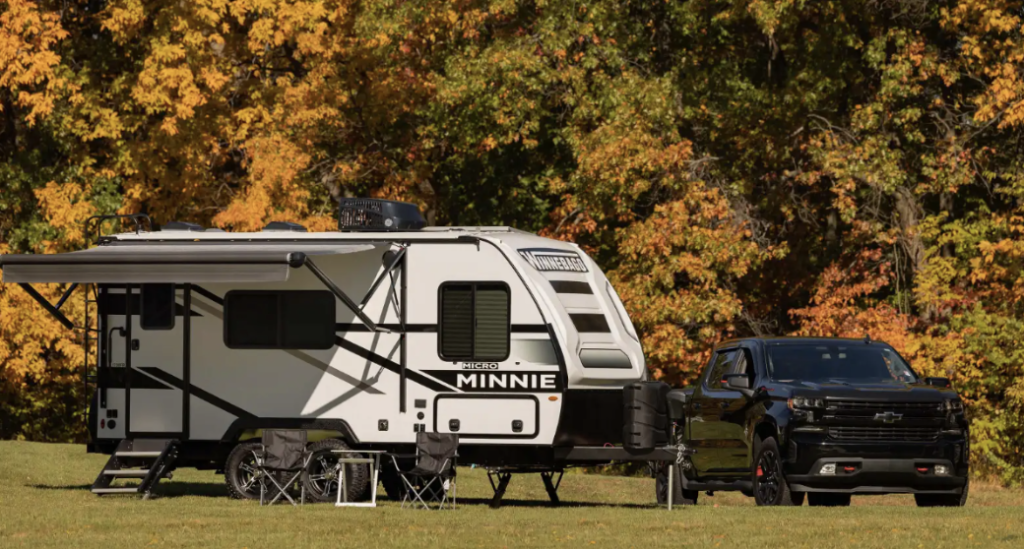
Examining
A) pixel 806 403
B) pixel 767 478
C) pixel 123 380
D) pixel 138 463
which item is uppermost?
pixel 123 380

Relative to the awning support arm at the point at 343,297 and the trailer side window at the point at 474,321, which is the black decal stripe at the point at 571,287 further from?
the awning support arm at the point at 343,297

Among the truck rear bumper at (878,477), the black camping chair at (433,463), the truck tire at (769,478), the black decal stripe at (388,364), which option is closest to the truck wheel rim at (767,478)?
the truck tire at (769,478)

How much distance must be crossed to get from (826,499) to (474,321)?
4.53 m

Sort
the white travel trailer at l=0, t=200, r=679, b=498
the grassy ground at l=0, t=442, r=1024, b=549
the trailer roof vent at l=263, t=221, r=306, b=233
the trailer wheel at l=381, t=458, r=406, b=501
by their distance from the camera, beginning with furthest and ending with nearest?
the trailer roof vent at l=263, t=221, r=306, b=233 → the trailer wheel at l=381, t=458, r=406, b=501 → the white travel trailer at l=0, t=200, r=679, b=498 → the grassy ground at l=0, t=442, r=1024, b=549

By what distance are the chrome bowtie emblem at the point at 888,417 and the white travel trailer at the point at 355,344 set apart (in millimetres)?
2479

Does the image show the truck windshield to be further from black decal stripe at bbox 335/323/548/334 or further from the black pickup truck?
black decal stripe at bbox 335/323/548/334

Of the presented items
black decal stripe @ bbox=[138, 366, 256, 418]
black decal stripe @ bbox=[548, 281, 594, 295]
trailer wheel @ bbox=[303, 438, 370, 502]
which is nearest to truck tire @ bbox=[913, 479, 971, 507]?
black decal stripe @ bbox=[548, 281, 594, 295]

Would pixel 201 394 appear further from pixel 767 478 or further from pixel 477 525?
pixel 767 478

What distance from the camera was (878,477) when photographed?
53.4 ft

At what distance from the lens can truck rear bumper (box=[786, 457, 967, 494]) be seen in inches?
640

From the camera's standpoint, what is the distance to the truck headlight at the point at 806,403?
16391 mm

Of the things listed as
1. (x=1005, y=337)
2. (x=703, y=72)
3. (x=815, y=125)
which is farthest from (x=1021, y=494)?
(x=703, y=72)

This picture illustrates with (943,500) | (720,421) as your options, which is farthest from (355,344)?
(943,500)

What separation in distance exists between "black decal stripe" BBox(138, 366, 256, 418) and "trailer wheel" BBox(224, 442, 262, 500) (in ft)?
1.14
